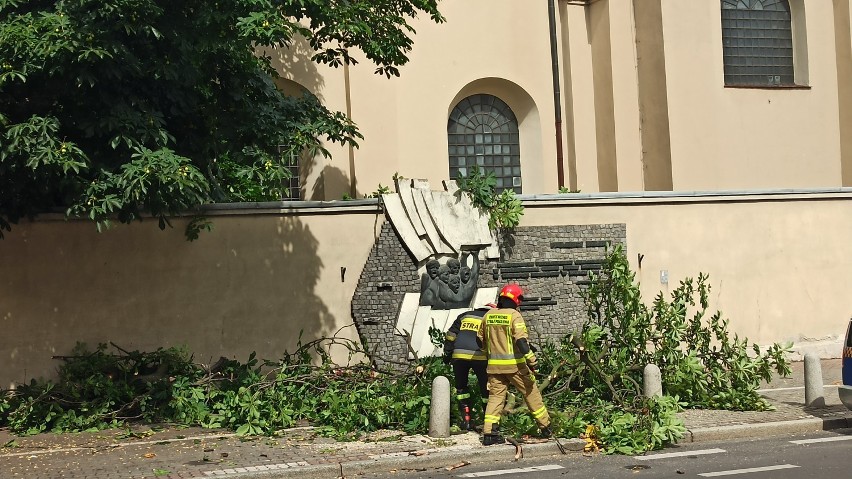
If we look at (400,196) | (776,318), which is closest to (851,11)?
(776,318)

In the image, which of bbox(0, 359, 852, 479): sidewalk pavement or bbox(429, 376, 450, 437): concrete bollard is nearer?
bbox(0, 359, 852, 479): sidewalk pavement

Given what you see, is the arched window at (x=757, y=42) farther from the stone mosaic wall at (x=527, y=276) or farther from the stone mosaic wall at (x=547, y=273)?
the stone mosaic wall at (x=547, y=273)

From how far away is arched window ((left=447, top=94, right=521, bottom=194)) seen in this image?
A: 22844 mm

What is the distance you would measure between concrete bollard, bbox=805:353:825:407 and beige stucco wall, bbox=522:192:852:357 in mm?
3964

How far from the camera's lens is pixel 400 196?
1586 cm

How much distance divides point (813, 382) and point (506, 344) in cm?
445

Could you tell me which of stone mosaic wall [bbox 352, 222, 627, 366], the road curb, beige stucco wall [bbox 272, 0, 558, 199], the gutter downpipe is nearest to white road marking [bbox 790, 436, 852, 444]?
the road curb

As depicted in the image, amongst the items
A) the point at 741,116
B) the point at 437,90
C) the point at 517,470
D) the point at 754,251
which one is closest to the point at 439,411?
the point at 517,470

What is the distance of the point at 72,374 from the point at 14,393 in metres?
0.80

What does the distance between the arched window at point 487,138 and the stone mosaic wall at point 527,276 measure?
6.27 m

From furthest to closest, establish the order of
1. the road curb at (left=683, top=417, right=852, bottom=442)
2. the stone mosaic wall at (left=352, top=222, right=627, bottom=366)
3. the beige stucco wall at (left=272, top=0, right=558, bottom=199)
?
1. the beige stucco wall at (left=272, top=0, right=558, bottom=199)
2. the stone mosaic wall at (left=352, top=222, right=627, bottom=366)
3. the road curb at (left=683, top=417, right=852, bottom=442)

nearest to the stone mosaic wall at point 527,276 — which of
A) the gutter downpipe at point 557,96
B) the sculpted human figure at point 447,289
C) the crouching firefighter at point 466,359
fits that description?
the sculpted human figure at point 447,289

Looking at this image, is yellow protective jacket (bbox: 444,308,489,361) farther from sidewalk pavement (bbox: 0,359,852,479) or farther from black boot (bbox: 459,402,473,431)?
sidewalk pavement (bbox: 0,359,852,479)

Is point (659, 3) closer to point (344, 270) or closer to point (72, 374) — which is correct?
point (344, 270)
